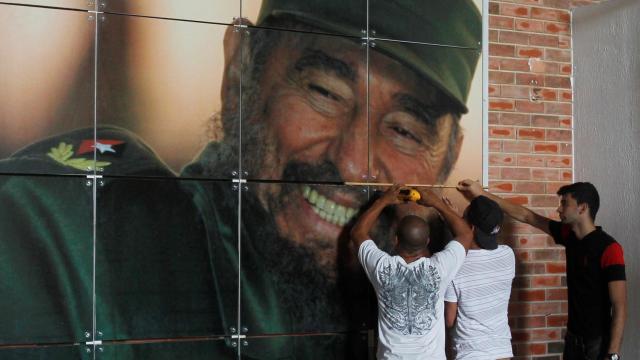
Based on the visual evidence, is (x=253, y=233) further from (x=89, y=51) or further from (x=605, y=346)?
(x=605, y=346)

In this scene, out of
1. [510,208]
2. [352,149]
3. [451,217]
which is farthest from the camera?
[510,208]

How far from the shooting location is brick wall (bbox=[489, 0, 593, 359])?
20.0 ft

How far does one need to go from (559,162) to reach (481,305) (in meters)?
1.52

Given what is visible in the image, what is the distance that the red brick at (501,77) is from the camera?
6.08m

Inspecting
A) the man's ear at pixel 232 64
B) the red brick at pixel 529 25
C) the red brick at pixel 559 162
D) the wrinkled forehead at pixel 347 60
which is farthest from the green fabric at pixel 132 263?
the red brick at pixel 529 25

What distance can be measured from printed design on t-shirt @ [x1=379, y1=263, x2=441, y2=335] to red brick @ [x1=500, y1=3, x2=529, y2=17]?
206 cm

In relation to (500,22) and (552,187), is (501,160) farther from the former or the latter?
(500,22)

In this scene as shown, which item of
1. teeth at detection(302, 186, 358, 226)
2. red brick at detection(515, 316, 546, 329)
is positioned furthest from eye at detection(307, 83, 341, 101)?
red brick at detection(515, 316, 546, 329)

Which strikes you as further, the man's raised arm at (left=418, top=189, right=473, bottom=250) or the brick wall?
the brick wall

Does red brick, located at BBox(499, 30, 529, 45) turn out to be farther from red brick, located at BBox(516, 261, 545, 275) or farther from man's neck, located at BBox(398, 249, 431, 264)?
man's neck, located at BBox(398, 249, 431, 264)

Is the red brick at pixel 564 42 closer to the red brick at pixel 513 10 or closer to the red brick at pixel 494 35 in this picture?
the red brick at pixel 513 10

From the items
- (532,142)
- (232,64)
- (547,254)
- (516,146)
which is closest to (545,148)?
(532,142)

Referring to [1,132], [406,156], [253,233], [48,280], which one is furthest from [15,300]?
[406,156]

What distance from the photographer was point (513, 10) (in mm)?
6172
